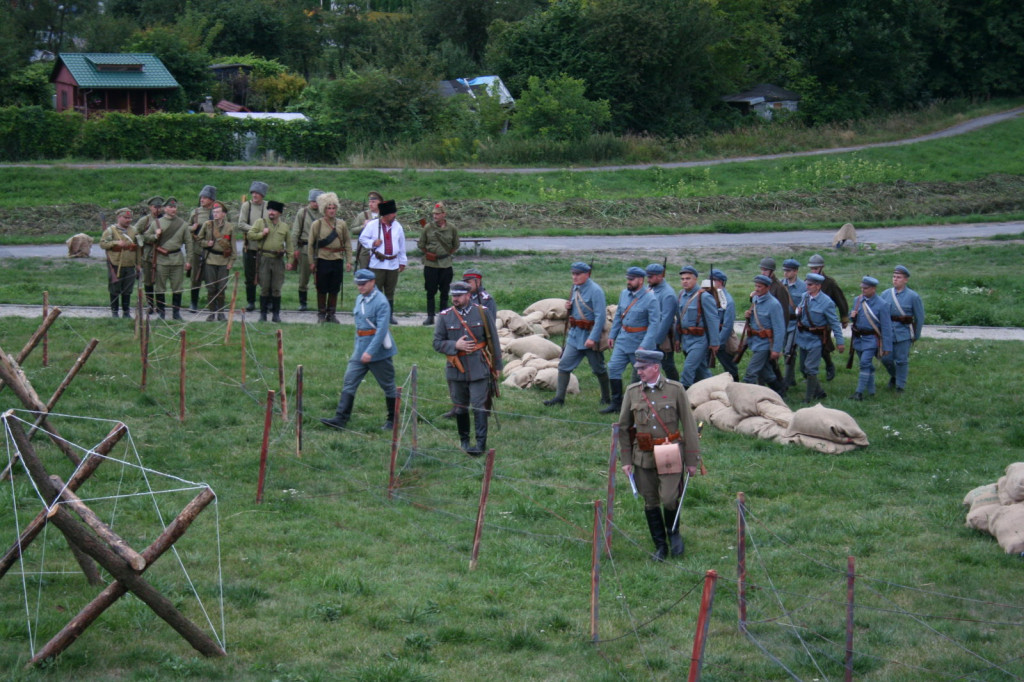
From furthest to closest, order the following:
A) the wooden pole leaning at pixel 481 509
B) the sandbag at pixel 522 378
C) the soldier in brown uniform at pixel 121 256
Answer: the soldier in brown uniform at pixel 121 256, the sandbag at pixel 522 378, the wooden pole leaning at pixel 481 509

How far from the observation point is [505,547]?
31.9 ft

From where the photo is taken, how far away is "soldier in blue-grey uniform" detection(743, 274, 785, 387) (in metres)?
14.9

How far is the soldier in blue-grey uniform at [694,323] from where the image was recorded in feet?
48.1

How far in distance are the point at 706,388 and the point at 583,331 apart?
1818 mm

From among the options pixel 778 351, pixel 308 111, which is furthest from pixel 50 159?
pixel 778 351

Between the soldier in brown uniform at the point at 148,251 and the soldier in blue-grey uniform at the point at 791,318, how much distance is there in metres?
10.5

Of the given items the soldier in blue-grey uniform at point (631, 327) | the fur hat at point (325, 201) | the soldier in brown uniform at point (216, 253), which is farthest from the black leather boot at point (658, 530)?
the soldier in brown uniform at point (216, 253)

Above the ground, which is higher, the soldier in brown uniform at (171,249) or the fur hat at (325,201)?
the fur hat at (325,201)

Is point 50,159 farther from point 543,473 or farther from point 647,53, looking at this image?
point 543,473

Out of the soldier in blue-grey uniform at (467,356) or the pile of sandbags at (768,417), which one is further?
the pile of sandbags at (768,417)

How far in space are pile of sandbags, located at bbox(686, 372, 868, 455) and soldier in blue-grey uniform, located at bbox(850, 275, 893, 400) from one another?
80.2 inches

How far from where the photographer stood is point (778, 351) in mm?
14906

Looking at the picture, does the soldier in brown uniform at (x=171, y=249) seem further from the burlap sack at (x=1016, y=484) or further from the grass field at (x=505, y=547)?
the burlap sack at (x=1016, y=484)

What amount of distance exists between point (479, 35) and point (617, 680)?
206ft
